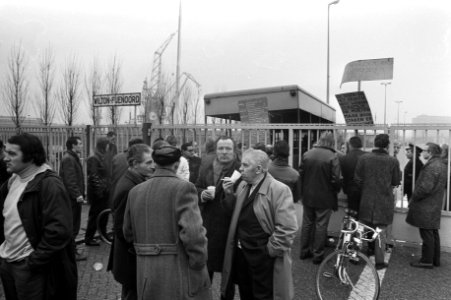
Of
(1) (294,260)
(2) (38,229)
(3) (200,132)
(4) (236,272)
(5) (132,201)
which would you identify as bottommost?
(1) (294,260)

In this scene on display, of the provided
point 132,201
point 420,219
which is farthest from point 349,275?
point 132,201

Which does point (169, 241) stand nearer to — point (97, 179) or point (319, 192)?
point (319, 192)

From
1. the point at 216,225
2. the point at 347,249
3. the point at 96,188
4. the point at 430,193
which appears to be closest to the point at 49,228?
the point at 216,225

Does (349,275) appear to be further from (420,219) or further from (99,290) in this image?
(99,290)

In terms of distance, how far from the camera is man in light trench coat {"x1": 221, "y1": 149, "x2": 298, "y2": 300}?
3.04 metres

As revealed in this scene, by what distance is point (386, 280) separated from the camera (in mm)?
4969

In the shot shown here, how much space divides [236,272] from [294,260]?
264 centimetres

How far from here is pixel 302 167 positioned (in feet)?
19.4

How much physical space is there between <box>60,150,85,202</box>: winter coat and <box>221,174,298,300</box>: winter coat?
3308 millimetres

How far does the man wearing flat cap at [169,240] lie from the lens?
257cm

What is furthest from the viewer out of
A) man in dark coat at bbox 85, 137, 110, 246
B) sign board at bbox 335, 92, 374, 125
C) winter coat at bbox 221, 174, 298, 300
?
sign board at bbox 335, 92, 374, 125

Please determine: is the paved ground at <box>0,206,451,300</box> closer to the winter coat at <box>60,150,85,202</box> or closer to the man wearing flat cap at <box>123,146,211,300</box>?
the winter coat at <box>60,150,85,202</box>

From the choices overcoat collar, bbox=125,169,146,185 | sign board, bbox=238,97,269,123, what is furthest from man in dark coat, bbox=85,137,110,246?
overcoat collar, bbox=125,169,146,185

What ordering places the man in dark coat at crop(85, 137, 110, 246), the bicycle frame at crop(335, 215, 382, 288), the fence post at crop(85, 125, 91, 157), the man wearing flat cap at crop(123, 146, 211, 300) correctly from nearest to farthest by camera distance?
the man wearing flat cap at crop(123, 146, 211, 300), the bicycle frame at crop(335, 215, 382, 288), the man in dark coat at crop(85, 137, 110, 246), the fence post at crop(85, 125, 91, 157)
